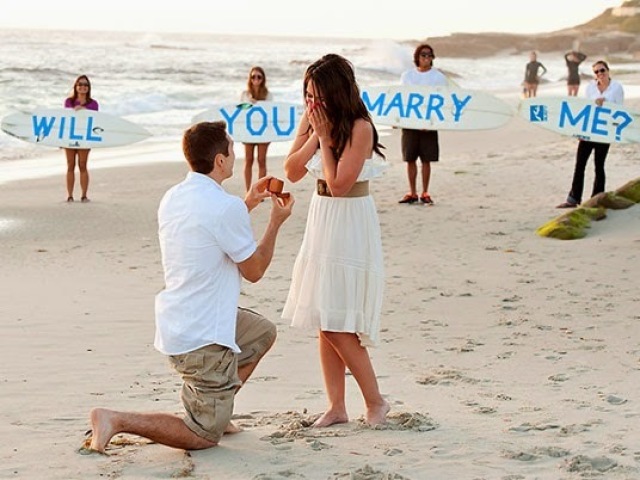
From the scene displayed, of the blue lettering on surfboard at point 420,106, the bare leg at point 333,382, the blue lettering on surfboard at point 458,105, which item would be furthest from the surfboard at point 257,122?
the bare leg at point 333,382

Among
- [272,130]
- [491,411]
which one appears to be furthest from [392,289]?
[272,130]

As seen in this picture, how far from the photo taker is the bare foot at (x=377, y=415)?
453 centimetres

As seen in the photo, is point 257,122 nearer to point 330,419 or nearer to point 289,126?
point 289,126

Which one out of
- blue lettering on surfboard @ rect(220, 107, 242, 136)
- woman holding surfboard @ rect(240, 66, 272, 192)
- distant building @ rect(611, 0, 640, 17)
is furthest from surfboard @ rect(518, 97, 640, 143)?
distant building @ rect(611, 0, 640, 17)

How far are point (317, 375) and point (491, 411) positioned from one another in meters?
1.12

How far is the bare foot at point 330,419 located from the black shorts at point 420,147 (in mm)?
6642

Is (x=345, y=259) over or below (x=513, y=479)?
over

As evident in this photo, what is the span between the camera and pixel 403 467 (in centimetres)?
394

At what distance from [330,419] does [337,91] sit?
129 centimetres

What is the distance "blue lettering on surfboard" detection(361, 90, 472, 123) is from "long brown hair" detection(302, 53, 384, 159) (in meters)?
6.95

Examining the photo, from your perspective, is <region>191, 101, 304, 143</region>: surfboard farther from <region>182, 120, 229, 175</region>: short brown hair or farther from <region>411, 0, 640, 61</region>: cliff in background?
<region>411, 0, 640, 61</region>: cliff in background

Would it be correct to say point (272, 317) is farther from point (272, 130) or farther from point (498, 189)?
point (498, 189)

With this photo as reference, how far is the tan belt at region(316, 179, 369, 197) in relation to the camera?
445 cm

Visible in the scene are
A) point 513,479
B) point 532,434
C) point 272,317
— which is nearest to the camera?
point 513,479
